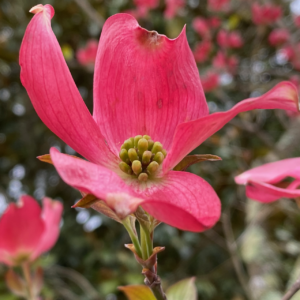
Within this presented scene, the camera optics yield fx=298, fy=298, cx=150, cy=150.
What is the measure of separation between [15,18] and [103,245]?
1.89 meters

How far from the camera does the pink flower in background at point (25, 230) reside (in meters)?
0.57

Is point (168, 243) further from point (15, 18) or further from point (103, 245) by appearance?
point (15, 18)

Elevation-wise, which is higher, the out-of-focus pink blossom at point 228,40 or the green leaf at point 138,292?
the green leaf at point 138,292

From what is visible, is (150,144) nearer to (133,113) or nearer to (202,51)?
(133,113)

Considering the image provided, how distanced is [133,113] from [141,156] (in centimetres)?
5

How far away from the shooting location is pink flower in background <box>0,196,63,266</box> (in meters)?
0.57

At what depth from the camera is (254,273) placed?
1.08 metres

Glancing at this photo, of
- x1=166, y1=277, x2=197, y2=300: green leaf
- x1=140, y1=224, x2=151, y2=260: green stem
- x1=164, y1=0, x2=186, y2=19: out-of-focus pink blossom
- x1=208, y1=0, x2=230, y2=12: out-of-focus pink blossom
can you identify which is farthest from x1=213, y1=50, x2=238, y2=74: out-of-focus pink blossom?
x1=140, y1=224, x2=151, y2=260: green stem

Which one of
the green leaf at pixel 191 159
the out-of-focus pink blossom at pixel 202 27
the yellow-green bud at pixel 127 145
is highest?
the green leaf at pixel 191 159

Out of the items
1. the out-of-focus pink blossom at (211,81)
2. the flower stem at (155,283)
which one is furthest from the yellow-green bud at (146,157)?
the out-of-focus pink blossom at (211,81)

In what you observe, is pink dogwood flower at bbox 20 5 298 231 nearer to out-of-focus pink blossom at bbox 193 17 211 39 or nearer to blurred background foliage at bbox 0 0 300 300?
blurred background foliage at bbox 0 0 300 300

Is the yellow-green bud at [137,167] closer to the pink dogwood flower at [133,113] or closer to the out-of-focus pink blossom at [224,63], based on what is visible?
the pink dogwood flower at [133,113]

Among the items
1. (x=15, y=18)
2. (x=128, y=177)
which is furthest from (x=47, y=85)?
(x=15, y=18)

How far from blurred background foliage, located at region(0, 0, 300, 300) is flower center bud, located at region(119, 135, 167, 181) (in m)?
0.77
